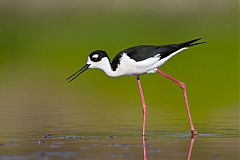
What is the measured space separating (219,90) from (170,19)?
1399 centimetres

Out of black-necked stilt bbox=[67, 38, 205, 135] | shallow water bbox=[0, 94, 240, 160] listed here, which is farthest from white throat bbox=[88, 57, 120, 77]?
shallow water bbox=[0, 94, 240, 160]

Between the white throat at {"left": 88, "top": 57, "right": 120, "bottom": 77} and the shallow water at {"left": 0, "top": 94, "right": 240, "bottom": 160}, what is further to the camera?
the white throat at {"left": 88, "top": 57, "right": 120, "bottom": 77}

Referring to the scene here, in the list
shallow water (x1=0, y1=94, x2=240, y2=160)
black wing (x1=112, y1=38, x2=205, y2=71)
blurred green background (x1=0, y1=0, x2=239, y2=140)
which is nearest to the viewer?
shallow water (x1=0, y1=94, x2=240, y2=160)

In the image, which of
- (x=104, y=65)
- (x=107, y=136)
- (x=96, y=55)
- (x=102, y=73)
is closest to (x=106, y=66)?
(x=104, y=65)

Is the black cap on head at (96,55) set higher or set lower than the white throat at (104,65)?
higher

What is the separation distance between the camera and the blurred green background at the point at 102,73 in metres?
11.9

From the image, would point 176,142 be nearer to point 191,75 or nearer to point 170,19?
point 191,75

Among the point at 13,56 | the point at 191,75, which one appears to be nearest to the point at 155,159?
the point at 191,75

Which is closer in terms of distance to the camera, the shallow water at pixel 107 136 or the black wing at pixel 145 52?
the shallow water at pixel 107 136

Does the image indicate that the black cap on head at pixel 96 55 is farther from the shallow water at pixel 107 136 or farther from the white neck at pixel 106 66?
the shallow water at pixel 107 136

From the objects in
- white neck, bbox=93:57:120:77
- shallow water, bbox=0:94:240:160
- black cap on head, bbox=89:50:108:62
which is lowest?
shallow water, bbox=0:94:240:160

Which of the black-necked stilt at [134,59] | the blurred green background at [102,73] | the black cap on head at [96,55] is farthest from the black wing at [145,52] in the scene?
the blurred green background at [102,73]

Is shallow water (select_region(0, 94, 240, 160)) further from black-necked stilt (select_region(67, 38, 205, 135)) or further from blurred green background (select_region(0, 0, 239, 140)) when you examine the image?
black-necked stilt (select_region(67, 38, 205, 135))

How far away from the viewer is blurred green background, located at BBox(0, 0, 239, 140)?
467 inches
